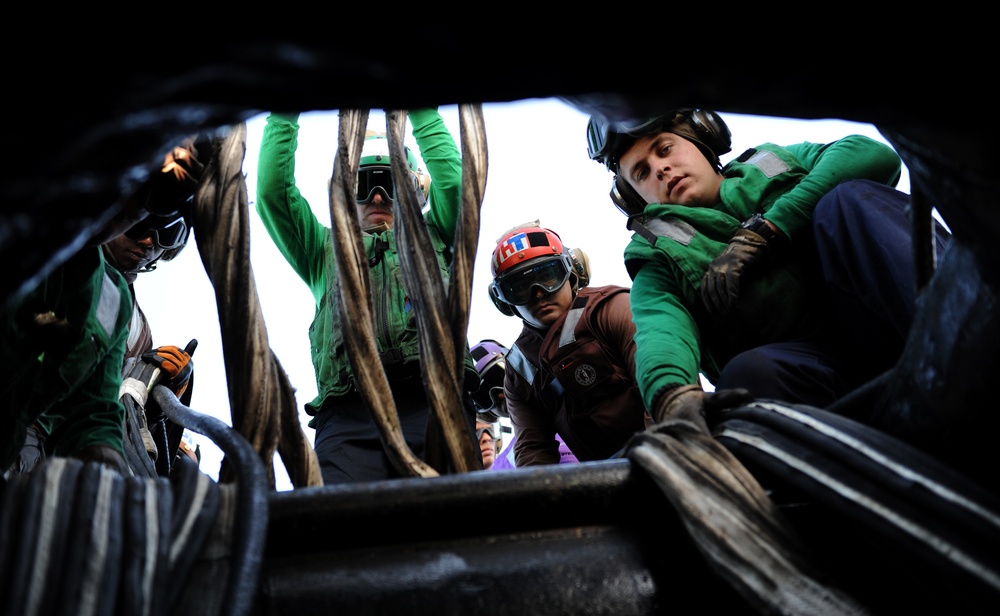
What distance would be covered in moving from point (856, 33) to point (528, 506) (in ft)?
2.69

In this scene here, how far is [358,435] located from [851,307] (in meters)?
1.70

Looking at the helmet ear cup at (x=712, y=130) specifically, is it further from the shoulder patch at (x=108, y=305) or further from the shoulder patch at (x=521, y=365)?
the shoulder patch at (x=108, y=305)

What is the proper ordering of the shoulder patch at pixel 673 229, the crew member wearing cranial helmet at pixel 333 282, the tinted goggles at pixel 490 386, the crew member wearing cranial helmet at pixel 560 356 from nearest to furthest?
the shoulder patch at pixel 673 229, the crew member wearing cranial helmet at pixel 333 282, the crew member wearing cranial helmet at pixel 560 356, the tinted goggles at pixel 490 386

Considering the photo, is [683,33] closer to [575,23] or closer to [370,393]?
[575,23]

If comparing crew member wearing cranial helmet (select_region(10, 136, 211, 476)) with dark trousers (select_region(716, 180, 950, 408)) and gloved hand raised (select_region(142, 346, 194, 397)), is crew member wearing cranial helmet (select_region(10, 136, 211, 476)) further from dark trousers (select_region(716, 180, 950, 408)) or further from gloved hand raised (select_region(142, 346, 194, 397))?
dark trousers (select_region(716, 180, 950, 408))

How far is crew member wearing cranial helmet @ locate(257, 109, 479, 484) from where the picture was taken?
3.22m

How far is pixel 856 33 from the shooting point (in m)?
0.79

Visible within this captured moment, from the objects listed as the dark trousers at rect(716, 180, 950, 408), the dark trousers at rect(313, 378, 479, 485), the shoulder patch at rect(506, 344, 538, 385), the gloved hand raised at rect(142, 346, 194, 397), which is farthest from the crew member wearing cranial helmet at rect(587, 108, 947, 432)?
the gloved hand raised at rect(142, 346, 194, 397)

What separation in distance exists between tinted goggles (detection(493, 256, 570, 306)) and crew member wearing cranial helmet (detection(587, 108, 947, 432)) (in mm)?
1000

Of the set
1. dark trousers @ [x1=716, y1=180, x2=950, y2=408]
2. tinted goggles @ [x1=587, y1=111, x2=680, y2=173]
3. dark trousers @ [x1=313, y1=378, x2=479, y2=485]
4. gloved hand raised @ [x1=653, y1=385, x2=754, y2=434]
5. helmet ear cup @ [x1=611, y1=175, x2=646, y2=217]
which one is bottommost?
dark trousers @ [x1=313, y1=378, x2=479, y2=485]

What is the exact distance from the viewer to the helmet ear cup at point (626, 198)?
3.05m

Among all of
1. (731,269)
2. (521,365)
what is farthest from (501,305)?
(731,269)

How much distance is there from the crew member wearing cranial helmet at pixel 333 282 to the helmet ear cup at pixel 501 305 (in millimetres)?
682

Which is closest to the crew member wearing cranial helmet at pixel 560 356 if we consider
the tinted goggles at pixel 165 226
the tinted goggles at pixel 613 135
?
the tinted goggles at pixel 613 135
